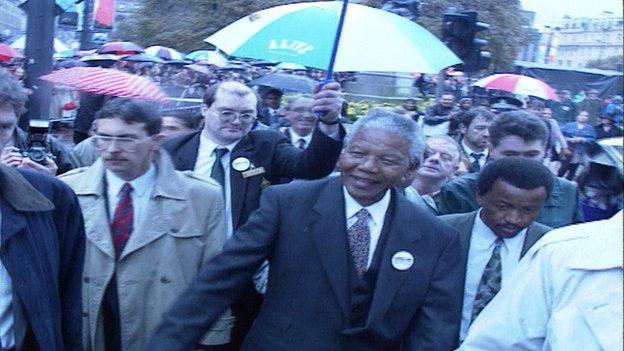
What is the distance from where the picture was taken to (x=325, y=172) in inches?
162

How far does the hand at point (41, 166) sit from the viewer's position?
353 centimetres

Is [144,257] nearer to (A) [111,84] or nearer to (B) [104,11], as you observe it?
(A) [111,84]

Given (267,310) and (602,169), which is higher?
(602,169)

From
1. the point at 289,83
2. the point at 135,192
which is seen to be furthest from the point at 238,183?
the point at 289,83

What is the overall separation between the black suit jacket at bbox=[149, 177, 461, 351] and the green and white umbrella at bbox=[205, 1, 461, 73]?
62.0 inches

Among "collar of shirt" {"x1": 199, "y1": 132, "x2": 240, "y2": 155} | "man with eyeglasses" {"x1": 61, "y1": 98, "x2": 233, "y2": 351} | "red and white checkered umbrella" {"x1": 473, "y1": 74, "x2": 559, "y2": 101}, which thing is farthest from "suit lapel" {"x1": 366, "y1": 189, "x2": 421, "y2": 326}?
"red and white checkered umbrella" {"x1": 473, "y1": 74, "x2": 559, "y2": 101}

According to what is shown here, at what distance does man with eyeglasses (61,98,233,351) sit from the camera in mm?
3215

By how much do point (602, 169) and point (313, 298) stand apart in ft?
7.71

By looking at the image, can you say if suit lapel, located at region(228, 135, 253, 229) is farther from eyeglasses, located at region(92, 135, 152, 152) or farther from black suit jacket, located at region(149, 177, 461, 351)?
black suit jacket, located at region(149, 177, 461, 351)

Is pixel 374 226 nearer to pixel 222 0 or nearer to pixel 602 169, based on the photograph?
pixel 602 169

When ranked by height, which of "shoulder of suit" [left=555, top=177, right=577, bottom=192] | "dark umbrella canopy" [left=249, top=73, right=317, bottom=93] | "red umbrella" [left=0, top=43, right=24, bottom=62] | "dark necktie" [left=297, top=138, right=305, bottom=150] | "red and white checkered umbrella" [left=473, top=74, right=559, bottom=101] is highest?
"shoulder of suit" [left=555, top=177, right=577, bottom=192]

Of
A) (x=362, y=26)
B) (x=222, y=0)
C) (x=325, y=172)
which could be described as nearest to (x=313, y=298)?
(x=325, y=172)

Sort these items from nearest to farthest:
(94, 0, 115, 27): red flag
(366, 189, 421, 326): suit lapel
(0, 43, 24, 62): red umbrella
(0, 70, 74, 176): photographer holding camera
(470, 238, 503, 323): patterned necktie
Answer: (366, 189, 421, 326): suit lapel
(0, 70, 74, 176): photographer holding camera
(470, 238, 503, 323): patterned necktie
(0, 43, 24, 62): red umbrella
(94, 0, 115, 27): red flag

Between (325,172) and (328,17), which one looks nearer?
(325,172)
